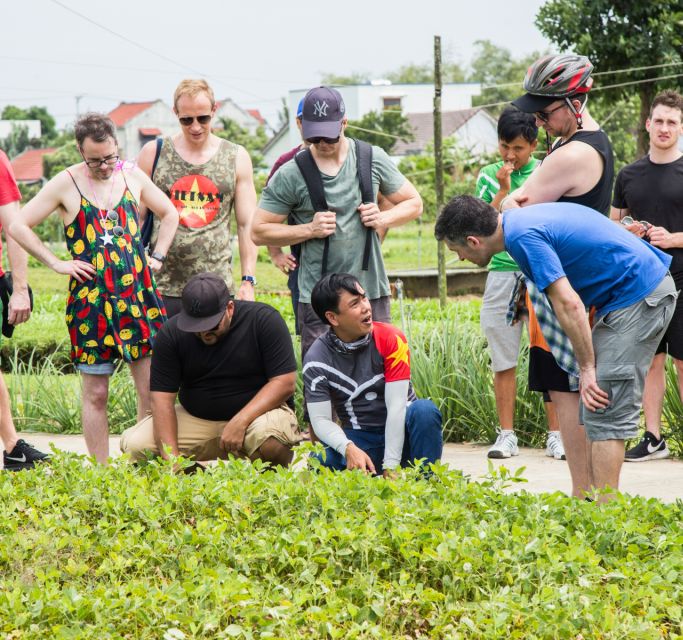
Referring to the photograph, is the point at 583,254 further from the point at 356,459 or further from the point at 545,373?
the point at 356,459

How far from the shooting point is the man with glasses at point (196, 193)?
6.42 m

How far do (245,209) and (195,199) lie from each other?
1.02ft

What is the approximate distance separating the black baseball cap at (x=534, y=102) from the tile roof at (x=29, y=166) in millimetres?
65646

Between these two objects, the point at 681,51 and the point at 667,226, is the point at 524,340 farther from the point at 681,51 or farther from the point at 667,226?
the point at 681,51

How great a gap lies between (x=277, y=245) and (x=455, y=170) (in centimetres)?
3055

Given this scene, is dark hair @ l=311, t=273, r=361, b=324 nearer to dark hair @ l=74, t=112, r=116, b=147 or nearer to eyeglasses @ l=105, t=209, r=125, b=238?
eyeglasses @ l=105, t=209, r=125, b=238

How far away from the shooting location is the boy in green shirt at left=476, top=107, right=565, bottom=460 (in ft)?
21.5

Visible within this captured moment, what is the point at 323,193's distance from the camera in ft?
19.4

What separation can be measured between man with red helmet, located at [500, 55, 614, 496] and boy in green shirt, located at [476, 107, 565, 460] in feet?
5.18

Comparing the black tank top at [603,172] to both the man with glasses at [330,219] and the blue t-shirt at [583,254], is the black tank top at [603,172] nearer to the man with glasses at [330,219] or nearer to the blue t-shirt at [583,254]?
the blue t-shirt at [583,254]

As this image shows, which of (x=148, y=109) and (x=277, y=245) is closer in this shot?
(x=277, y=245)

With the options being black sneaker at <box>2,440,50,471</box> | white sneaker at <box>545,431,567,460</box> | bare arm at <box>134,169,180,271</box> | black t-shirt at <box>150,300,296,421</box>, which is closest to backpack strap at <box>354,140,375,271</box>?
black t-shirt at <box>150,300,296,421</box>

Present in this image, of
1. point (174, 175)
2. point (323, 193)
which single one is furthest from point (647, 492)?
point (174, 175)

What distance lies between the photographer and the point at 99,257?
5973 mm
